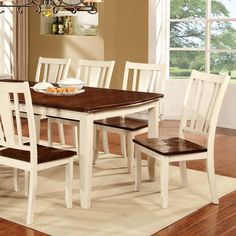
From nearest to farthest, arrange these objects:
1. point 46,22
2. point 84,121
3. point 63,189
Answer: point 84,121
point 63,189
point 46,22

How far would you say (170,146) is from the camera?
3.65 meters

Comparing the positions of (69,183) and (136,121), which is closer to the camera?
(69,183)

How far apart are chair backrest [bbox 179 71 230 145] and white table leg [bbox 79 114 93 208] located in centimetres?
82

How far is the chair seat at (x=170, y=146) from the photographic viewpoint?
11.5 ft

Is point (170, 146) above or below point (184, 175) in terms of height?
above

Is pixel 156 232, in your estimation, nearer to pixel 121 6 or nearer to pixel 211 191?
pixel 211 191

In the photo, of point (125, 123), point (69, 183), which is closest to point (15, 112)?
point (69, 183)

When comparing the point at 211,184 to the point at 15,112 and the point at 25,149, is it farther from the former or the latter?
the point at 15,112

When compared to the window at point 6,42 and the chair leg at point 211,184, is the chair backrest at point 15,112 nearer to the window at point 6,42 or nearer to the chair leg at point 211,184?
the chair leg at point 211,184

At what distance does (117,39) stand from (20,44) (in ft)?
4.59

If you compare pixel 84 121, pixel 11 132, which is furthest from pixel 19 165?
pixel 84 121

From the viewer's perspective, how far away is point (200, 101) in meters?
3.78

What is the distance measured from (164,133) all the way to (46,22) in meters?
2.58

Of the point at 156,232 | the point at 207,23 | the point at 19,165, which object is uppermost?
the point at 207,23
